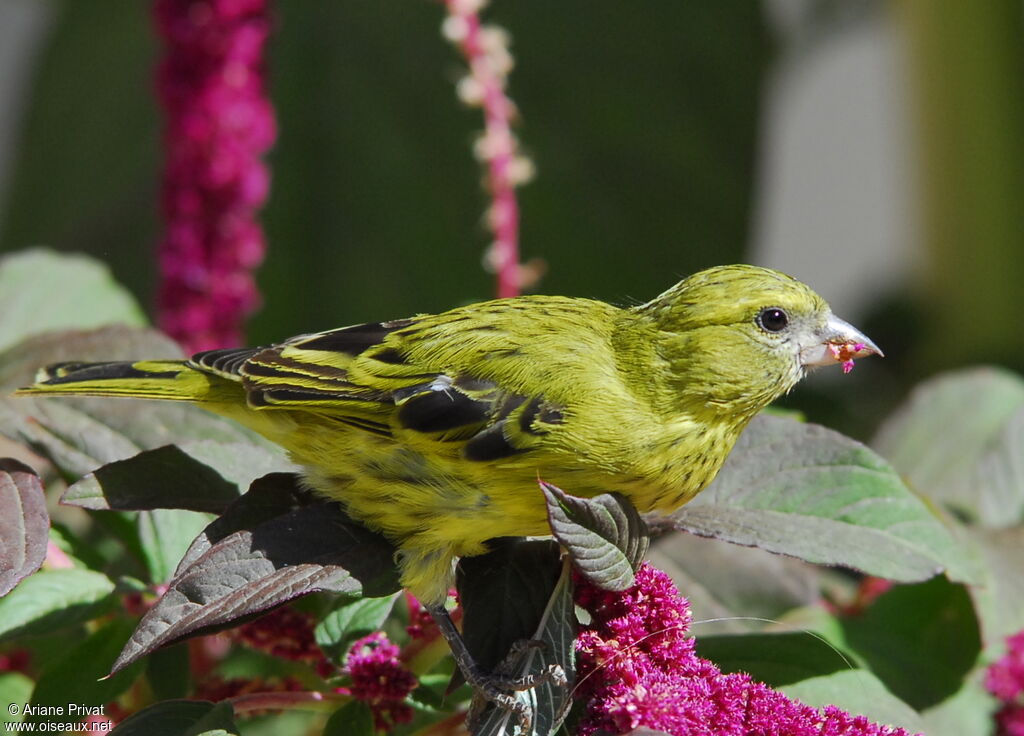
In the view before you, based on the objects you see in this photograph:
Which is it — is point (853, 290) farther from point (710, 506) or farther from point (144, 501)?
point (144, 501)

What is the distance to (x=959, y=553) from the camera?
3.96ft

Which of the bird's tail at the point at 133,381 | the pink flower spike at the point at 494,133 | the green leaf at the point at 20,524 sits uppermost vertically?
the pink flower spike at the point at 494,133

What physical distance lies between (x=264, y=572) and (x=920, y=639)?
78cm

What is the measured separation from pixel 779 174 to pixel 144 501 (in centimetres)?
359

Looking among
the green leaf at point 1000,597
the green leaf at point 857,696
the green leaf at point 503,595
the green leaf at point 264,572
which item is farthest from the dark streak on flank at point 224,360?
the green leaf at point 1000,597

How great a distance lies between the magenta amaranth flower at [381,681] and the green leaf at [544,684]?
0.09 m

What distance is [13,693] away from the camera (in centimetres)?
135

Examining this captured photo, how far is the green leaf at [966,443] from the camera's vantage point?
1.62 meters

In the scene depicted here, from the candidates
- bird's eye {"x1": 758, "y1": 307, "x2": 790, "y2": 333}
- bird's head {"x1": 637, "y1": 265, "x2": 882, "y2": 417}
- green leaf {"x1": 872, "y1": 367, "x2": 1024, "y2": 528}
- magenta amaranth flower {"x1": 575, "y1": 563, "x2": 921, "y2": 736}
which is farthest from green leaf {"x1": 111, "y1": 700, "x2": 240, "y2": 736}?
green leaf {"x1": 872, "y1": 367, "x2": 1024, "y2": 528}

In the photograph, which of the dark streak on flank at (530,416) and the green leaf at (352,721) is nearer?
the green leaf at (352,721)

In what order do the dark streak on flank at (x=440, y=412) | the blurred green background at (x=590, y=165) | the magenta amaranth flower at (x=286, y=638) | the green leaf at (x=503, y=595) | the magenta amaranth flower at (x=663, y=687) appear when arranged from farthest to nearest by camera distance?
the blurred green background at (x=590, y=165)
the dark streak on flank at (x=440, y=412)
the magenta amaranth flower at (x=286, y=638)
the green leaf at (x=503, y=595)
the magenta amaranth flower at (x=663, y=687)

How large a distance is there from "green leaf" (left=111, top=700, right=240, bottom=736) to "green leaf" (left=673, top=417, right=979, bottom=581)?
45cm

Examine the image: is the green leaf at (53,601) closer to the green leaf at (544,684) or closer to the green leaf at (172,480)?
the green leaf at (172,480)

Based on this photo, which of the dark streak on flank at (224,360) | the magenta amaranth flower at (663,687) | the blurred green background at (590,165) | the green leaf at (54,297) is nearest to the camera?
the magenta amaranth flower at (663,687)
